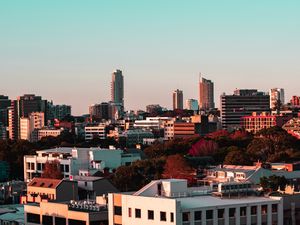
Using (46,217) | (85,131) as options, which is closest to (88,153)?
(46,217)

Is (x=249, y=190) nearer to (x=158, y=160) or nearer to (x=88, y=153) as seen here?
(x=158, y=160)

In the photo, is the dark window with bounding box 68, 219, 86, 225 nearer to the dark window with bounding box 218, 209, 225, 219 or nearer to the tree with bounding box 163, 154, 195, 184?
the dark window with bounding box 218, 209, 225, 219

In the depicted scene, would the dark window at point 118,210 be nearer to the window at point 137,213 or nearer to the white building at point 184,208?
the white building at point 184,208

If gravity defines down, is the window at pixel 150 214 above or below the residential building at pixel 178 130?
below

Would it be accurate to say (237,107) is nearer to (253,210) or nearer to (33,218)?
(33,218)

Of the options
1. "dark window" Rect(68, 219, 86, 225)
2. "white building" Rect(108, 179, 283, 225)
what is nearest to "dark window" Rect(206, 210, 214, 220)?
"white building" Rect(108, 179, 283, 225)

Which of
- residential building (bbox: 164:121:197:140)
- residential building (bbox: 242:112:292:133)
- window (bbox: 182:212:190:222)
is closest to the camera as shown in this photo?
window (bbox: 182:212:190:222)

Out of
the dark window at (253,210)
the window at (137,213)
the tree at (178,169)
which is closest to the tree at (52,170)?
the tree at (178,169)
